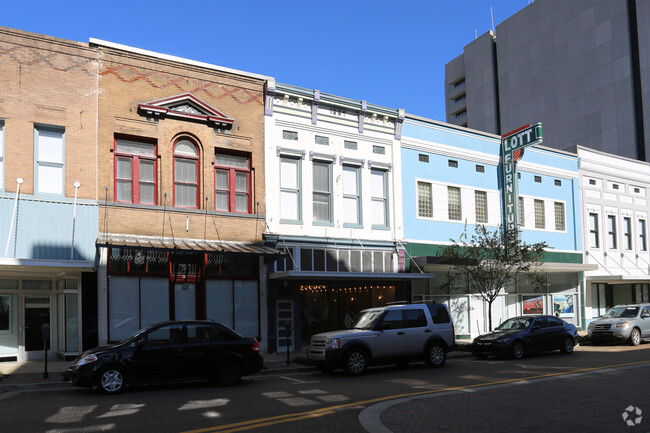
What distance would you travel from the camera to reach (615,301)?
3547 cm

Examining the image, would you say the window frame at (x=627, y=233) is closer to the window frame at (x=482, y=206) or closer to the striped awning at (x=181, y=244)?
the window frame at (x=482, y=206)

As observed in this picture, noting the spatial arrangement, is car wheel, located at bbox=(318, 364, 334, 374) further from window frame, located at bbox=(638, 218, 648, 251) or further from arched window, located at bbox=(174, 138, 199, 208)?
window frame, located at bbox=(638, 218, 648, 251)

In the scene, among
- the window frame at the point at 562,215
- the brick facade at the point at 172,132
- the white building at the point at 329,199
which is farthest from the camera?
the window frame at the point at 562,215

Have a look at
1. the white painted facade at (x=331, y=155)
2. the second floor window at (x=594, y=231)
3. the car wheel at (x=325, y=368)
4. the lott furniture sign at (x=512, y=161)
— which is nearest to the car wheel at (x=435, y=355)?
the car wheel at (x=325, y=368)

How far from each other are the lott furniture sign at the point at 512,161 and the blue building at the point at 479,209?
0.37 m

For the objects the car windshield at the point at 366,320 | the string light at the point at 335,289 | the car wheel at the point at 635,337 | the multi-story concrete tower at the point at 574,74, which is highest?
the multi-story concrete tower at the point at 574,74

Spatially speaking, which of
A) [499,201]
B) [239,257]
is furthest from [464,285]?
[239,257]

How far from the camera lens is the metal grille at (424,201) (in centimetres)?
2708

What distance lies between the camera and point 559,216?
3247 centimetres

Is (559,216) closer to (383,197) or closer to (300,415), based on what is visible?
(383,197)

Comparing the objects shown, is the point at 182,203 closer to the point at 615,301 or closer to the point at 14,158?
the point at 14,158

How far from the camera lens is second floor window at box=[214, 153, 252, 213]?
22.3 m

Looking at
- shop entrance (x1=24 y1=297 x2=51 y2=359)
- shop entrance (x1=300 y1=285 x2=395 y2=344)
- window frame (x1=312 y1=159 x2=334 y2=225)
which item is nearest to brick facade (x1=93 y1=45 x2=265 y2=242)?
window frame (x1=312 y1=159 x2=334 y2=225)

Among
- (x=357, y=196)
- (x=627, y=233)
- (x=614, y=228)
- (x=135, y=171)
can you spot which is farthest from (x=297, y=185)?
(x=627, y=233)
